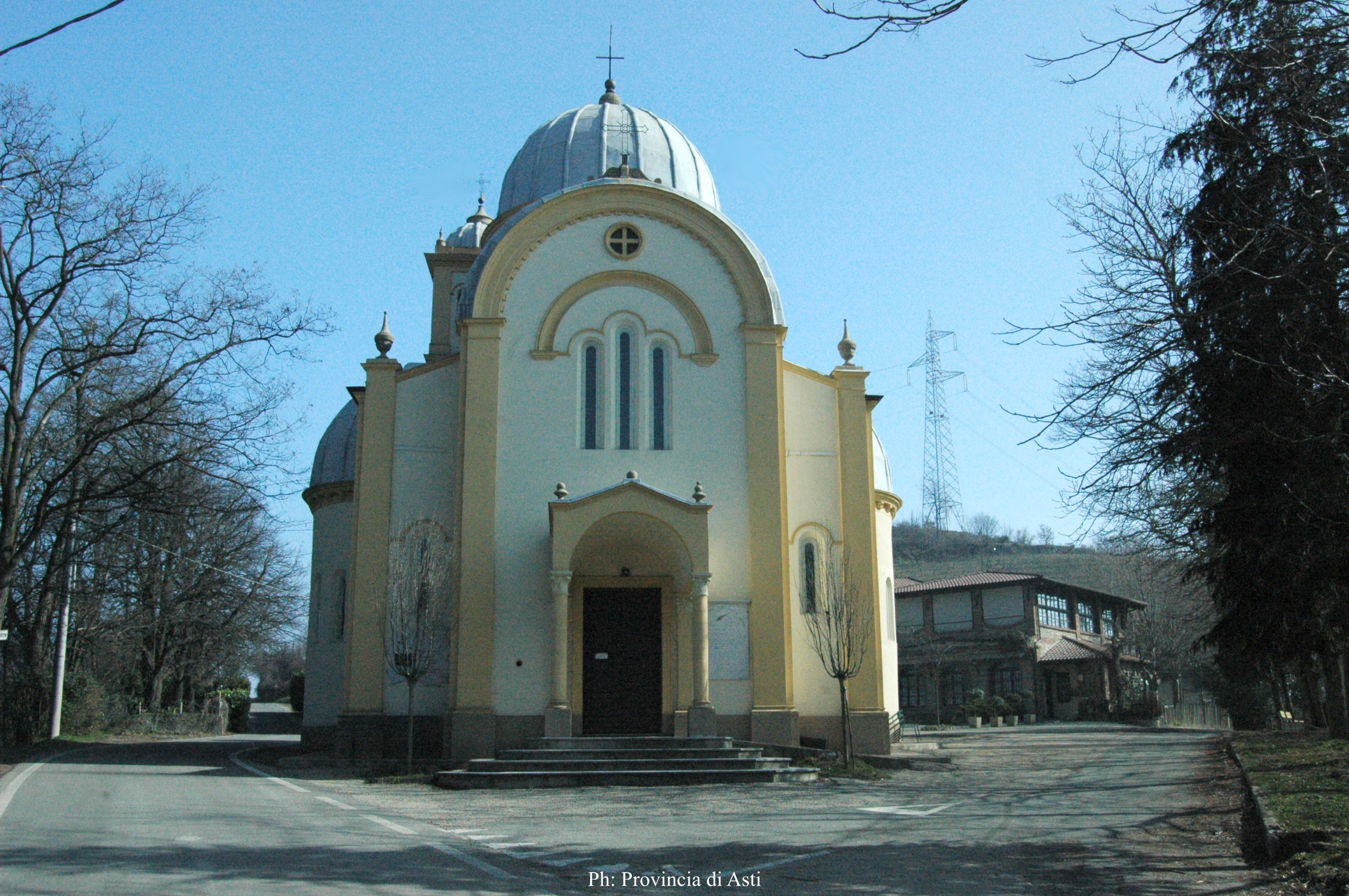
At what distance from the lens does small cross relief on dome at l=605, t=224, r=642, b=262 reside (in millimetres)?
23578

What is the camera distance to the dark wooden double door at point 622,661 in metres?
22.1

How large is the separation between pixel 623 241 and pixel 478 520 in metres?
6.33

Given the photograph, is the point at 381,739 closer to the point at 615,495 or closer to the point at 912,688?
the point at 615,495

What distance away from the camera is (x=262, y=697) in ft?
343

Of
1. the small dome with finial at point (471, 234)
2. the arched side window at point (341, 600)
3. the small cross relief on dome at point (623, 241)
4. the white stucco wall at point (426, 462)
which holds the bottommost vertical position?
the arched side window at point (341, 600)

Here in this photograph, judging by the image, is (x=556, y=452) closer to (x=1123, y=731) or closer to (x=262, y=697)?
(x=1123, y=731)

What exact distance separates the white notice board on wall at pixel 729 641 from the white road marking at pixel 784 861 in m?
11.0

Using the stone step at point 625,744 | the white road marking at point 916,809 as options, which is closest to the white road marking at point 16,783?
the stone step at point 625,744

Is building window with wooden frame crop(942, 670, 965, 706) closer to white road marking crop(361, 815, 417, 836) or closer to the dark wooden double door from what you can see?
the dark wooden double door

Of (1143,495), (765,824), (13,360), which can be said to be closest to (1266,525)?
(1143,495)

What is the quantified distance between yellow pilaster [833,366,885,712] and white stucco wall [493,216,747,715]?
219cm

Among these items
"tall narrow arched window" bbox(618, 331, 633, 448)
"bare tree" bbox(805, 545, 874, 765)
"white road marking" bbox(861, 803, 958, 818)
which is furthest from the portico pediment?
"white road marking" bbox(861, 803, 958, 818)

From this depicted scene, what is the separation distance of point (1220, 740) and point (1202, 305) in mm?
23057

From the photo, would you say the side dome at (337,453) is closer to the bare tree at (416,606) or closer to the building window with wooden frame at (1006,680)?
the bare tree at (416,606)
